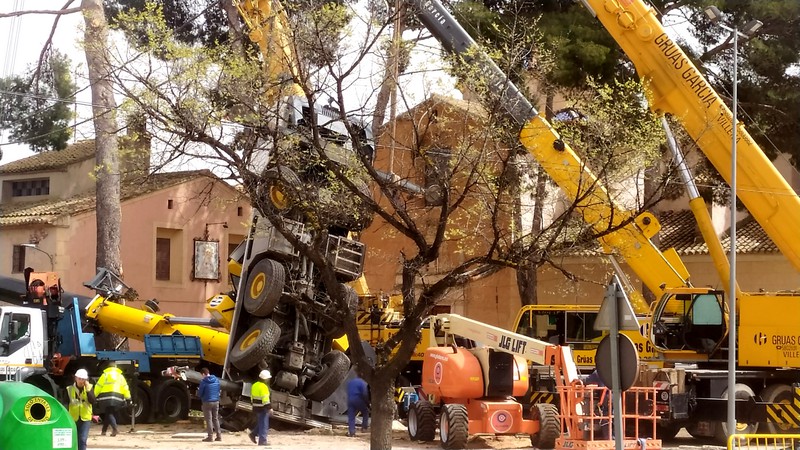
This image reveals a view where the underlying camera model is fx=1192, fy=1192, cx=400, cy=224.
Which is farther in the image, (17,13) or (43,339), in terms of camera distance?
(17,13)

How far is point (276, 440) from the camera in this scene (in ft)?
76.4

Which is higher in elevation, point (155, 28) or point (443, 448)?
point (155, 28)

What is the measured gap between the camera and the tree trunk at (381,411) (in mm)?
16328

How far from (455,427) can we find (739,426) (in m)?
5.84

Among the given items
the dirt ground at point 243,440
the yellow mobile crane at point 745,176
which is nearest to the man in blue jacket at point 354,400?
the dirt ground at point 243,440

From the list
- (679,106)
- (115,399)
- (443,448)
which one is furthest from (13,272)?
(679,106)

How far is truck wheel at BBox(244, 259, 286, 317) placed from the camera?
2197 cm

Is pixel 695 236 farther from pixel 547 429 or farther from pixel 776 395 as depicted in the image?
pixel 547 429

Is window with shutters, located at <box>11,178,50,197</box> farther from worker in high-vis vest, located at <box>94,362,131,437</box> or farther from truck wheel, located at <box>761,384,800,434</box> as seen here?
truck wheel, located at <box>761,384,800,434</box>

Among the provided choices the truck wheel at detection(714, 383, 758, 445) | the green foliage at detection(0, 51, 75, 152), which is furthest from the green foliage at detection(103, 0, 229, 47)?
the truck wheel at detection(714, 383, 758, 445)

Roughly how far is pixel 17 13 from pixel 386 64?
16.5 meters

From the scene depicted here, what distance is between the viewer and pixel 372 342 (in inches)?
1102

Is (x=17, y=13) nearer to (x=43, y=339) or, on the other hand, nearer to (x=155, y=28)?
(x=43, y=339)

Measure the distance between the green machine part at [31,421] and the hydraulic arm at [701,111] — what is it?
14563 mm
